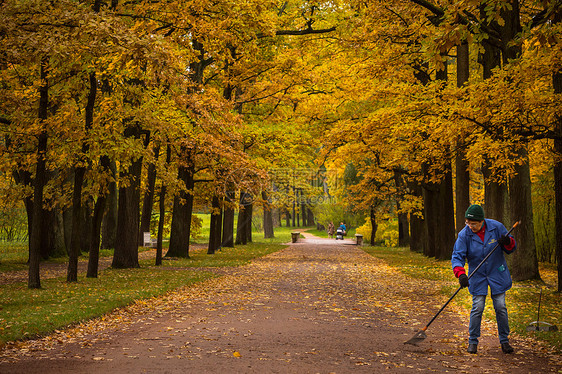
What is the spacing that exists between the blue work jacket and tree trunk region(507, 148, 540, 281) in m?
7.23

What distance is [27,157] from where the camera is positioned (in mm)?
13250

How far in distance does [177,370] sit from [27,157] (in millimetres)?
8933

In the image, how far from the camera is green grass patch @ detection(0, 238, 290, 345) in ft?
27.9

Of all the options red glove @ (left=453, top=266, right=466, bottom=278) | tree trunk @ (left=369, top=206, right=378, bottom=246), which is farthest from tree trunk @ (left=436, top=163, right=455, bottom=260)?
red glove @ (left=453, top=266, right=466, bottom=278)

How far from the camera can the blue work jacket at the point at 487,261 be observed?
747 cm

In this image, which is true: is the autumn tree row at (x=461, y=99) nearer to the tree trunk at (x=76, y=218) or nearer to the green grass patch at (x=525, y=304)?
the green grass patch at (x=525, y=304)

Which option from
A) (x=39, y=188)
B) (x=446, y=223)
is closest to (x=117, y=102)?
(x=39, y=188)

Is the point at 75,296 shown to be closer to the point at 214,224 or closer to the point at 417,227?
the point at 214,224

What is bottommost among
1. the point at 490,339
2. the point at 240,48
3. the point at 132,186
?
the point at 490,339

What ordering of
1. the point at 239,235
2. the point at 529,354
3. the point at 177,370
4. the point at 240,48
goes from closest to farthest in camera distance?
the point at 177,370
the point at 529,354
the point at 240,48
the point at 239,235

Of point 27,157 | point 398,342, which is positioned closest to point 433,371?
point 398,342

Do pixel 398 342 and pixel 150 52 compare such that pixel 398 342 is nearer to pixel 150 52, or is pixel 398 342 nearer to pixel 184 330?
pixel 184 330

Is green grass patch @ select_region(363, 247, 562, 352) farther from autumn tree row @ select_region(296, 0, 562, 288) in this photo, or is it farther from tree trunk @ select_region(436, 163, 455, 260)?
tree trunk @ select_region(436, 163, 455, 260)

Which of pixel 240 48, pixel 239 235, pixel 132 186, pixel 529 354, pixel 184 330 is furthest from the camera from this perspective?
pixel 239 235
